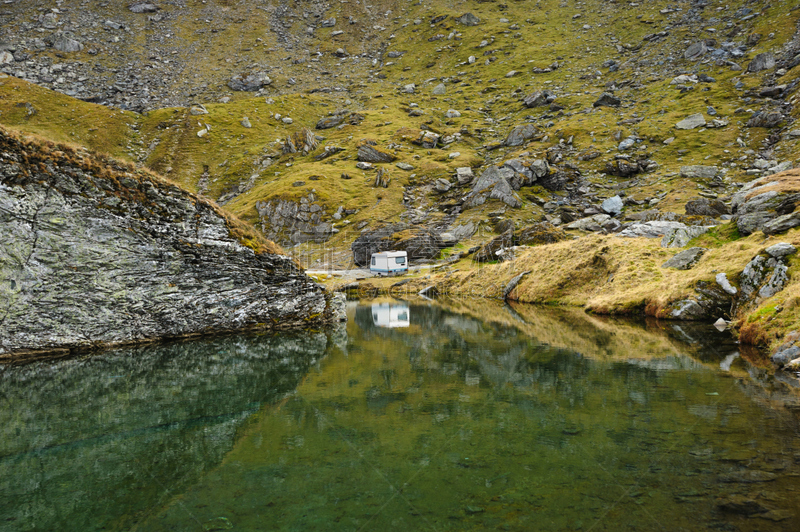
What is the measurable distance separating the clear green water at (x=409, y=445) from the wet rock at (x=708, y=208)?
130 ft

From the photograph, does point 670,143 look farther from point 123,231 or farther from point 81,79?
point 81,79

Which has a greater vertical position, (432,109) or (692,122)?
(432,109)

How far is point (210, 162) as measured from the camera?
137625mm

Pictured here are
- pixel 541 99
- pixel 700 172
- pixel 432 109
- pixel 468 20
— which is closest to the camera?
pixel 700 172

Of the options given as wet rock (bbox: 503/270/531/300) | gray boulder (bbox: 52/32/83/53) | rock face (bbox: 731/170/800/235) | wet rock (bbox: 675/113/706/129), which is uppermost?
gray boulder (bbox: 52/32/83/53)

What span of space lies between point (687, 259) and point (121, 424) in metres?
30.6

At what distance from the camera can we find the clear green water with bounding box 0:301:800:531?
571 centimetres

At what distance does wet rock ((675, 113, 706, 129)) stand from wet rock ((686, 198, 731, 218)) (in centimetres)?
5832

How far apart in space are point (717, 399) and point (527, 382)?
4664 millimetres

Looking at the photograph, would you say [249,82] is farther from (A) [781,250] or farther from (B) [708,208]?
(A) [781,250]

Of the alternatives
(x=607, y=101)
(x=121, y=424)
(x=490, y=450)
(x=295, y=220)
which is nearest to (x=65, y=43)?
(x=295, y=220)

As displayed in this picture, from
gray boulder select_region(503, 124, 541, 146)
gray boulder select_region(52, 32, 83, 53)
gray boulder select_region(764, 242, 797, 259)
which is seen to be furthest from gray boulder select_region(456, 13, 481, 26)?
gray boulder select_region(764, 242, 797, 259)

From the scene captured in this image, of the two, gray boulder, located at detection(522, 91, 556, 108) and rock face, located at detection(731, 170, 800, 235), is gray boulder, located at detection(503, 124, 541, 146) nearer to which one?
gray boulder, located at detection(522, 91, 556, 108)

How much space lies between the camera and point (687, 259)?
2648 centimetres
